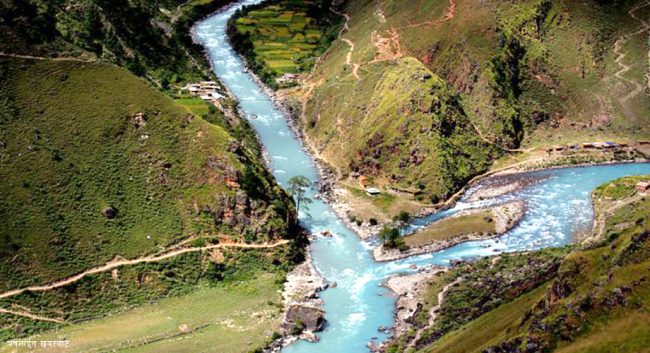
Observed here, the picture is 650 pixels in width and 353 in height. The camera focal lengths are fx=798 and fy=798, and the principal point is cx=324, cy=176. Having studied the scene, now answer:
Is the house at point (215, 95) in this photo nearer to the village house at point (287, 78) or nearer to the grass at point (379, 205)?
the village house at point (287, 78)

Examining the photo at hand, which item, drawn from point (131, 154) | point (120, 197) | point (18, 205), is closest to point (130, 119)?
point (131, 154)

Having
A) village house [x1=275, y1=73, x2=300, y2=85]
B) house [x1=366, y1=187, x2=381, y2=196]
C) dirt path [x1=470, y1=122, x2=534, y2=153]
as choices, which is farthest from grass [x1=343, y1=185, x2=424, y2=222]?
village house [x1=275, y1=73, x2=300, y2=85]

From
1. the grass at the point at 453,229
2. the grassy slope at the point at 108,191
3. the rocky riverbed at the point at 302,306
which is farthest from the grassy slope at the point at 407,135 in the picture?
the rocky riverbed at the point at 302,306

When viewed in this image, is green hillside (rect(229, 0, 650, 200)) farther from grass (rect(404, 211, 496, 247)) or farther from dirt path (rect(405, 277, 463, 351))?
dirt path (rect(405, 277, 463, 351))

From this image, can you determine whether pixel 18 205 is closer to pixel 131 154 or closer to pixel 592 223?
pixel 131 154

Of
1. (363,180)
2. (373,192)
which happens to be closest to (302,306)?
(373,192)

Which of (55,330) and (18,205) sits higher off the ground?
(18,205)

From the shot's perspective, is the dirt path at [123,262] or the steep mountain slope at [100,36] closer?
the dirt path at [123,262]

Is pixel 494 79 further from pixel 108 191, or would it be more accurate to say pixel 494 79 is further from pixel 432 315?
pixel 108 191
